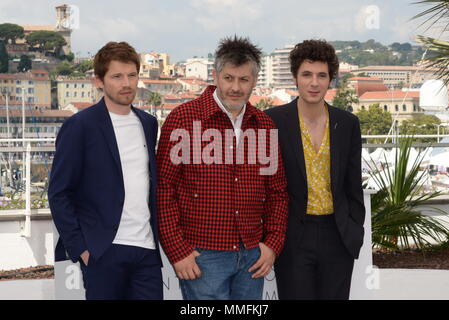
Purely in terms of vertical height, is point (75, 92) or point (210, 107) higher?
point (75, 92)

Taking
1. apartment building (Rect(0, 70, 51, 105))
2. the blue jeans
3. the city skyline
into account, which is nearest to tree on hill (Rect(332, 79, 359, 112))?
the city skyline

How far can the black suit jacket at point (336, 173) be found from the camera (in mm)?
2037

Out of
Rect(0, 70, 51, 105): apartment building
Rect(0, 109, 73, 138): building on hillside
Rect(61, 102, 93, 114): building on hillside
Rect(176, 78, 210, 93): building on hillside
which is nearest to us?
Rect(61, 102, 93, 114): building on hillside

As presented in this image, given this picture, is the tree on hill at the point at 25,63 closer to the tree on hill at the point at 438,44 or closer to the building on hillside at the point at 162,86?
the building on hillside at the point at 162,86

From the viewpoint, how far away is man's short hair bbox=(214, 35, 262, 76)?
1.88 meters

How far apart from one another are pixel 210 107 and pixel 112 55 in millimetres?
320

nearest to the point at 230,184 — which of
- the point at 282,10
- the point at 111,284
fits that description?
the point at 111,284

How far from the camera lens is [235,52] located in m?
1.89

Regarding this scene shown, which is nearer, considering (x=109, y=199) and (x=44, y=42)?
Answer: (x=109, y=199)

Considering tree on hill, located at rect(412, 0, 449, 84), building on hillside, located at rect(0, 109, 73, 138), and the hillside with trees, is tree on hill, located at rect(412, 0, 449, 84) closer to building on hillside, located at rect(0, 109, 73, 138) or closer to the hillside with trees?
building on hillside, located at rect(0, 109, 73, 138)

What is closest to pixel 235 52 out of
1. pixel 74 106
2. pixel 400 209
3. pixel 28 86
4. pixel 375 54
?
pixel 400 209

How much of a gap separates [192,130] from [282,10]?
148 m
